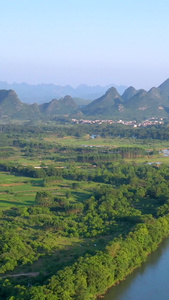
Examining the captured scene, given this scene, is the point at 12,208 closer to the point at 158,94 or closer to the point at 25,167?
the point at 25,167

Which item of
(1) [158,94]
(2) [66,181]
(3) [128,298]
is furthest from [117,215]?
(1) [158,94]

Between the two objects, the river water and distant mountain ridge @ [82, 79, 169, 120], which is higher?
distant mountain ridge @ [82, 79, 169, 120]

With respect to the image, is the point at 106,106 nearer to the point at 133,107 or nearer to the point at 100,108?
the point at 100,108

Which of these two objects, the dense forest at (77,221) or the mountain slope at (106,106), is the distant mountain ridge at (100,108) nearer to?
the mountain slope at (106,106)

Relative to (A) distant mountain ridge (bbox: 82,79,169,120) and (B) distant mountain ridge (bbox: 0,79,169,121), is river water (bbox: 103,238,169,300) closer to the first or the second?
(B) distant mountain ridge (bbox: 0,79,169,121)

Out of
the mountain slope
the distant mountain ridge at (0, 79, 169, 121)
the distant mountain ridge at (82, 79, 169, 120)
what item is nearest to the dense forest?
the distant mountain ridge at (0, 79, 169, 121)

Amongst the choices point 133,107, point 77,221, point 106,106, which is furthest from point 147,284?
point 106,106

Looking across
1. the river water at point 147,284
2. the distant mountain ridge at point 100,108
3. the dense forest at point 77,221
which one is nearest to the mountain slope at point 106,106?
the distant mountain ridge at point 100,108
